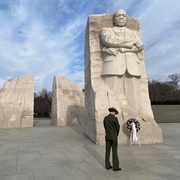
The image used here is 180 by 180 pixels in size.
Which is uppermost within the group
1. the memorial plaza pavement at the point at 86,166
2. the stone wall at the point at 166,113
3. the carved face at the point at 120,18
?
the carved face at the point at 120,18

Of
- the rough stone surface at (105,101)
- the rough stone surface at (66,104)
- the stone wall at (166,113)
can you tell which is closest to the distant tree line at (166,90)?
the stone wall at (166,113)

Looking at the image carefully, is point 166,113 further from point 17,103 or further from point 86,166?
point 86,166

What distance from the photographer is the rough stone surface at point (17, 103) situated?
14.9 meters

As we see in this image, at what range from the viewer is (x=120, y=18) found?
8188 mm

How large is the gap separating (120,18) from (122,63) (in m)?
1.99

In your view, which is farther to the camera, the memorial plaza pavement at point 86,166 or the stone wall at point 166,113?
the stone wall at point 166,113

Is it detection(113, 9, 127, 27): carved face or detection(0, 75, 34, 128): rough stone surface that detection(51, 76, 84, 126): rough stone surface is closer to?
detection(0, 75, 34, 128): rough stone surface

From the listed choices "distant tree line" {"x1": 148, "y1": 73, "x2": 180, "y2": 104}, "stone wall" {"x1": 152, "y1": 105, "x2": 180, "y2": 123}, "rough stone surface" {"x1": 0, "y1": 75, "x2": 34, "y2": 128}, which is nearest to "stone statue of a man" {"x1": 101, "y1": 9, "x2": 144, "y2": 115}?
"rough stone surface" {"x1": 0, "y1": 75, "x2": 34, "y2": 128}

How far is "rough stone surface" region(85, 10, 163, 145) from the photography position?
698cm

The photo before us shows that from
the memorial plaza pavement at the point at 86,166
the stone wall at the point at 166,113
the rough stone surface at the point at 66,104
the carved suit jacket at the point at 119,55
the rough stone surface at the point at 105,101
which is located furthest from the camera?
the stone wall at the point at 166,113

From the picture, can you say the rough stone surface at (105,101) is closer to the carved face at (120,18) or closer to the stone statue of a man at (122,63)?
the stone statue of a man at (122,63)

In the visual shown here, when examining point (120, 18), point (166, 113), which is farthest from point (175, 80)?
point (120, 18)

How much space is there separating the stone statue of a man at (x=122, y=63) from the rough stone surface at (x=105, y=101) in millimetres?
184

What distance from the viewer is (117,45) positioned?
25.1ft
